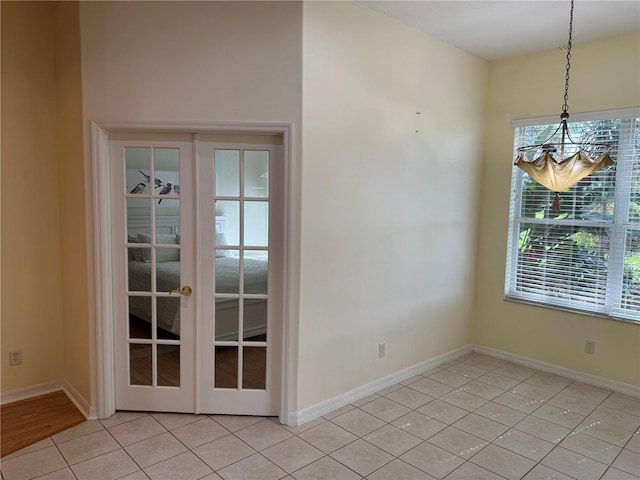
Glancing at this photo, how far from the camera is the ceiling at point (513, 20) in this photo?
3266mm

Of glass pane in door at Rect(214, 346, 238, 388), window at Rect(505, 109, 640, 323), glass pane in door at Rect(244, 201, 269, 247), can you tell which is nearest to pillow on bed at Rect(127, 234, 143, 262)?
glass pane in door at Rect(244, 201, 269, 247)

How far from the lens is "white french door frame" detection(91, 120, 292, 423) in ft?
9.86

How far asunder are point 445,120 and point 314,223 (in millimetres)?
1914

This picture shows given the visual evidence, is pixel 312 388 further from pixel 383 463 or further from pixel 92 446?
pixel 92 446

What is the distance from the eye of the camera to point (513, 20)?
140 inches

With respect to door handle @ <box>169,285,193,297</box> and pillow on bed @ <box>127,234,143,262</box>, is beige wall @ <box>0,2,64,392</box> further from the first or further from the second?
door handle @ <box>169,285,193,297</box>

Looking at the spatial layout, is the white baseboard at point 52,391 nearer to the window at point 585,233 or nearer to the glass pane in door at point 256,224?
the glass pane in door at point 256,224

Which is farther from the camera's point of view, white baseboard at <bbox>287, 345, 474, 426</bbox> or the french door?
white baseboard at <bbox>287, 345, 474, 426</bbox>

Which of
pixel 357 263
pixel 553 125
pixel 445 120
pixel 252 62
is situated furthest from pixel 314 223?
pixel 553 125

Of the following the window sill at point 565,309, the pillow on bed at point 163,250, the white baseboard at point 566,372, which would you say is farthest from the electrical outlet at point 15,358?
the window sill at point 565,309

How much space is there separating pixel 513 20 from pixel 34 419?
4.74 m

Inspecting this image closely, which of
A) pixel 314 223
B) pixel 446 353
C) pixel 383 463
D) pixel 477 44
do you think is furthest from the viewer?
pixel 446 353

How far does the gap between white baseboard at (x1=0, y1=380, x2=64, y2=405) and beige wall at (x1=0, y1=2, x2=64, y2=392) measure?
0.04 metres

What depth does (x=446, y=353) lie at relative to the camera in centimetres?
455
